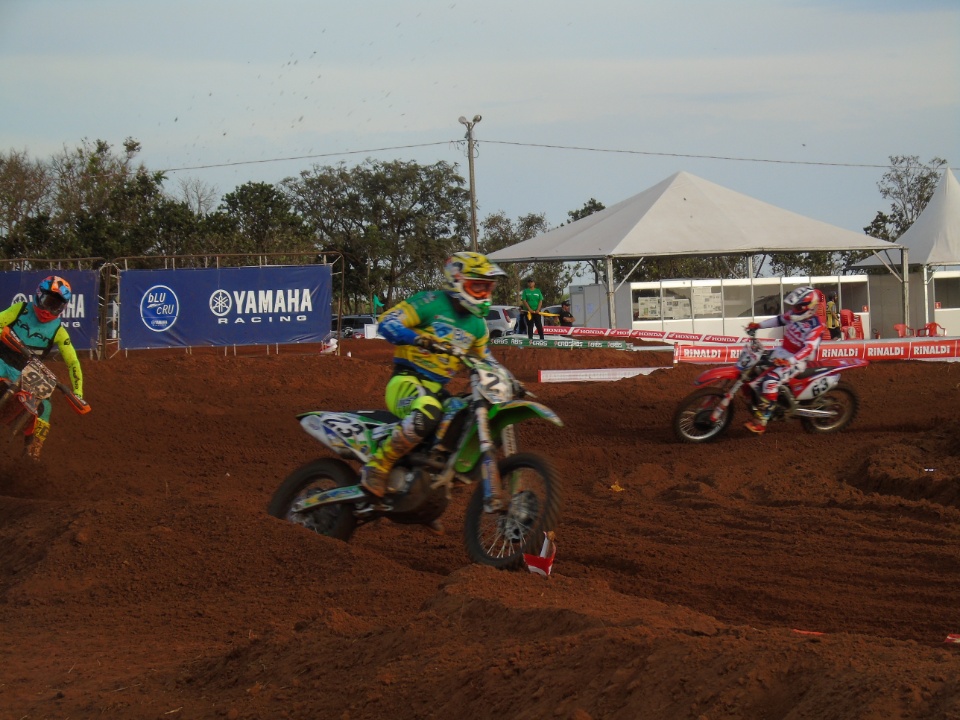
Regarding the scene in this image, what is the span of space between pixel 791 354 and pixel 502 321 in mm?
23371

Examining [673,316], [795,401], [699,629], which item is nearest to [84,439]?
[795,401]

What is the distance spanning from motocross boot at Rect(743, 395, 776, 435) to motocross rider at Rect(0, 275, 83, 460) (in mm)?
7789

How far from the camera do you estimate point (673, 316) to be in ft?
106

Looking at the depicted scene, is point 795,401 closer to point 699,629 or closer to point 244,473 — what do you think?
point 244,473

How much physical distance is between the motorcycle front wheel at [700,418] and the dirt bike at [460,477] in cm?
622

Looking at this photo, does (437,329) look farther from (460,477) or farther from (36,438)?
(36,438)

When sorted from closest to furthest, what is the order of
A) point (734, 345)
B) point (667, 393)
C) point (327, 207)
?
point (667, 393)
point (734, 345)
point (327, 207)

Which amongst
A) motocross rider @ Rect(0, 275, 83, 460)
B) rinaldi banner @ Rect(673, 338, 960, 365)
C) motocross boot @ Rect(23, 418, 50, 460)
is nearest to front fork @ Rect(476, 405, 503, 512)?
motocross rider @ Rect(0, 275, 83, 460)

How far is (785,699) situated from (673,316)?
29.7 metres

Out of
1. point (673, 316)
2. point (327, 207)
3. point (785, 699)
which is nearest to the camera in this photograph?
point (785, 699)

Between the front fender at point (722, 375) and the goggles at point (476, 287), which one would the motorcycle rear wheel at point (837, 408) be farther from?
the goggles at point (476, 287)

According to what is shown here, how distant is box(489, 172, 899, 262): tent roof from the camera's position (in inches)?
1228

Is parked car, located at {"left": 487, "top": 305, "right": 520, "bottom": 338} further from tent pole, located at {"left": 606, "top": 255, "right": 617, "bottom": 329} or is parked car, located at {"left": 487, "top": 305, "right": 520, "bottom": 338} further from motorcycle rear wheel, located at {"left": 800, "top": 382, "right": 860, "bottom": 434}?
motorcycle rear wheel, located at {"left": 800, "top": 382, "right": 860, "bottom": 434}

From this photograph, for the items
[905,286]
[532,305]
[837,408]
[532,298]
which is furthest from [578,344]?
[905,286]
